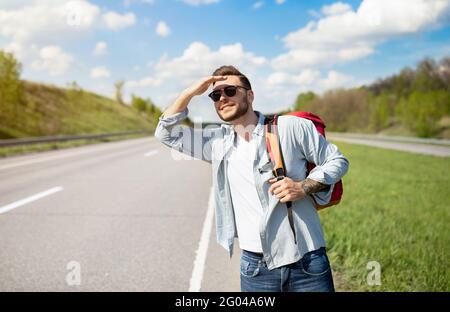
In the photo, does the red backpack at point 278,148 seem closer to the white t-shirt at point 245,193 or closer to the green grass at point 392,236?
the white t-shirt at point 245,193

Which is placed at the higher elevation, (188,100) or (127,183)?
(188,100)

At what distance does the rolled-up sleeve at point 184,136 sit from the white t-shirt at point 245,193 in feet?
0.84

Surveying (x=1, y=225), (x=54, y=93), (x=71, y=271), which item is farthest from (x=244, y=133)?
(x=54, y=93)

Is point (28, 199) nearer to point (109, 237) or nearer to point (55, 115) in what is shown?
point (109, 237)

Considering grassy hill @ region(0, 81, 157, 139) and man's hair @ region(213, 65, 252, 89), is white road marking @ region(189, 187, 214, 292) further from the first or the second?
grassy hill @ region(0, 81, 157, 139)

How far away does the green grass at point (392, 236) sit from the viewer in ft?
13.3

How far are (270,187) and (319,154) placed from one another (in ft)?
1.11

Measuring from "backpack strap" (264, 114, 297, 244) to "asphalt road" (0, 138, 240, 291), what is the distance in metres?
2.11

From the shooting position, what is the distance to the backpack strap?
2035 millimetres

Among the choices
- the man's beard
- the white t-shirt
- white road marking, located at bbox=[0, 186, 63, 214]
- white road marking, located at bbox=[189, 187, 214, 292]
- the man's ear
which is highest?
the man's ear

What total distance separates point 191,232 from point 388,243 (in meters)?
2.92

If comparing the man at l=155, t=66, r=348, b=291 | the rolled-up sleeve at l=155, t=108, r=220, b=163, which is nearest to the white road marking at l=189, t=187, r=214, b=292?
the man at l=155, t=66, r=348, b=291
